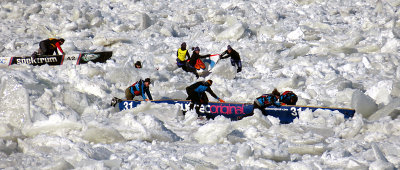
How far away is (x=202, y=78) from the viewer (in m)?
13.8

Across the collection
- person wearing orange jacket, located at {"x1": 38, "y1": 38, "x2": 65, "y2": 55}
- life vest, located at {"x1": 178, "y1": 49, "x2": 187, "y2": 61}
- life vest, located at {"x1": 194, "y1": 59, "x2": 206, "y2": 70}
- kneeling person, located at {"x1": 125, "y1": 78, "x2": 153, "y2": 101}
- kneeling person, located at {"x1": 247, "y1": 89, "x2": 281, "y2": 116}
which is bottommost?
kneeling person, located at {"x1": 247, "y1": 89, "x2": 281, "y2": 116}

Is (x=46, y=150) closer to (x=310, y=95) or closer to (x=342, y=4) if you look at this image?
(x=310, y=95)

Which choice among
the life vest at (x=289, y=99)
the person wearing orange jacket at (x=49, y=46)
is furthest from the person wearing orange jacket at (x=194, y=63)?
the life vest at (x=289, y=99)

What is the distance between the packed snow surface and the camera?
7.38 m

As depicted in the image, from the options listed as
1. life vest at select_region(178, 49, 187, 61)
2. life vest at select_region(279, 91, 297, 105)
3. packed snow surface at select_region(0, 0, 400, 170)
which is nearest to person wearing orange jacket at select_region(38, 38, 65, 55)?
packed snow surface at select_region(0, 0, 400, 170)

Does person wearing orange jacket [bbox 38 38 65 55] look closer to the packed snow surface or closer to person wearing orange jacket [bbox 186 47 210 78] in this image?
the packed snow surface

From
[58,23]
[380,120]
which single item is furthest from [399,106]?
[58,23]

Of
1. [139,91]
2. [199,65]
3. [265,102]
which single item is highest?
[199,65]

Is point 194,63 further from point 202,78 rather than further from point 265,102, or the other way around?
point 265,102

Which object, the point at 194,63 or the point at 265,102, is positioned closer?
the point at 265,102

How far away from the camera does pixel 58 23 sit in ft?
66.6

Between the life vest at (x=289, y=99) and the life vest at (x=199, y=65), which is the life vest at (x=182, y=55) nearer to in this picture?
the life vest at (x=199, y=65)

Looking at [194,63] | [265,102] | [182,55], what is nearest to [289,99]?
[265,102]

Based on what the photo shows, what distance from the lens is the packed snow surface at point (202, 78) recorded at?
24.2ft
